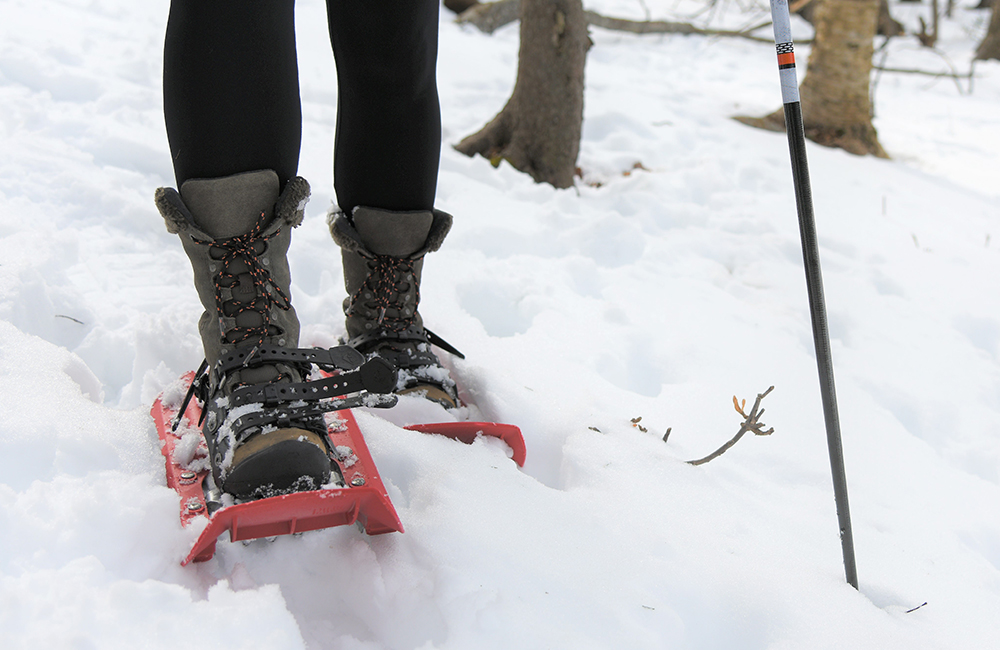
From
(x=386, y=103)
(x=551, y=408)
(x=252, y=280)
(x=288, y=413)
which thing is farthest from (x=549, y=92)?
(x=288, y=413)

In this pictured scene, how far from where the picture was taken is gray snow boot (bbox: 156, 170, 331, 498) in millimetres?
986

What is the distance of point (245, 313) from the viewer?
111 centimetres

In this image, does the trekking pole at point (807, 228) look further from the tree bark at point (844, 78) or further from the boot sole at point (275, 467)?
the tree bark at point (844, 78)

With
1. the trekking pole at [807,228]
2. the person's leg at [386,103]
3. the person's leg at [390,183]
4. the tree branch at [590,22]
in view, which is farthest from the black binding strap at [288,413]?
the tree branch at [590,22]

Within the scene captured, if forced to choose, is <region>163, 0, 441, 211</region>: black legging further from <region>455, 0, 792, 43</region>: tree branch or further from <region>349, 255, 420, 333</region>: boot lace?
<region>455, 0, 792, 43</region>: tree branch

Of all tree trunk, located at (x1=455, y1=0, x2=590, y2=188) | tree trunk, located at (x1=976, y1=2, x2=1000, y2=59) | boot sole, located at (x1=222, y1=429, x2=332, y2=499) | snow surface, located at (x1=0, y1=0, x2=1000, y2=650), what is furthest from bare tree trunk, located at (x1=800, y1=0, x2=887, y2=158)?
tree trunk, located at (x1=976, y1=2, x2=1000, y2=59)

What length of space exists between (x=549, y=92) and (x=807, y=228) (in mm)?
2490

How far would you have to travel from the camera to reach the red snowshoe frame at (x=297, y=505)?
892 millimetres

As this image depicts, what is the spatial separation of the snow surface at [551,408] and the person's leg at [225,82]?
1.53ft

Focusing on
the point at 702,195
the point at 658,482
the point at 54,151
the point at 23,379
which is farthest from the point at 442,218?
the point at 702,195

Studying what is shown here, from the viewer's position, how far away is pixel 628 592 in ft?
3.19

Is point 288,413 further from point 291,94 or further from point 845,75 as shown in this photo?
point 845,75

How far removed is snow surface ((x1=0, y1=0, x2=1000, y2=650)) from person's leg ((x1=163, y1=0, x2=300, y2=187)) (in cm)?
47

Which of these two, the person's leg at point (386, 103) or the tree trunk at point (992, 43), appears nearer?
the person's leg at point (386, 103)
